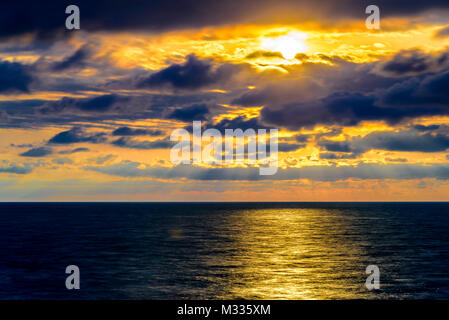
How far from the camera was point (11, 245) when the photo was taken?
3280 inches

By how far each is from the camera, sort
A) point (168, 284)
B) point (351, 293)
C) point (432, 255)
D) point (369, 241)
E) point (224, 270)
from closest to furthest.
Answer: point (351, 293) → point (168, 284) → point (224, 270) → point (432, 255) → point (369, 241)

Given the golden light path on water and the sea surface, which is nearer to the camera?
the golden light path on water

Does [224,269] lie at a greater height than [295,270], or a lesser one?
greater

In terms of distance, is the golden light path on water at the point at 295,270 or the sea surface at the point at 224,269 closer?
the golden light path on water at the point at 295,270

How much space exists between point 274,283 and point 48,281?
78.1ft

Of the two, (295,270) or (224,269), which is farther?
(224,269)

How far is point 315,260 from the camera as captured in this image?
6297 cm

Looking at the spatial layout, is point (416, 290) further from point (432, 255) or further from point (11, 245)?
point (11, 245)
